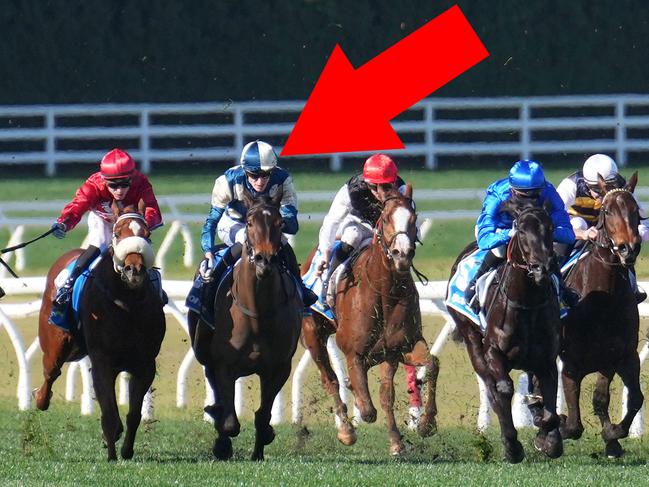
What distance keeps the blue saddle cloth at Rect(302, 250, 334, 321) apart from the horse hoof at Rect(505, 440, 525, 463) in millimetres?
2234

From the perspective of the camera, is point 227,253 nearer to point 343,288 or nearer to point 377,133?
point 343,288

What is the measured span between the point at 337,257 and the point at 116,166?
6.27 ft

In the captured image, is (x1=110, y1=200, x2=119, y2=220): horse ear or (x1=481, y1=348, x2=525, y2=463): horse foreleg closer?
(x1=481, y1=348, x2=525, y2=463): horse foreleg

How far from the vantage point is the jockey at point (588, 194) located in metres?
11.1

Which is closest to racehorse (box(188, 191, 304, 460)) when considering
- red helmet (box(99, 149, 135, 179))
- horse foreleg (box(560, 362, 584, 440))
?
red helmet (box(99, 149, 135, 179))

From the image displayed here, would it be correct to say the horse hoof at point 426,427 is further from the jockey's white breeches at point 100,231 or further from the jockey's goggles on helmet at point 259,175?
the jockey's white breeches at point 100,231

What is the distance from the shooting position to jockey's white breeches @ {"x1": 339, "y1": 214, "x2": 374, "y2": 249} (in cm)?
1197

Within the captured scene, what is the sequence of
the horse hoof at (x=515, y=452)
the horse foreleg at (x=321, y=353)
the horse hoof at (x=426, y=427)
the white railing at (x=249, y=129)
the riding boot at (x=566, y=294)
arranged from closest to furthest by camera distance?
1. the horse hoof at (x=515, y=452)
2. the riding boot at (x=566, y=294)
3. the horse hoof at (x=426, y=427)
4. the horse foreleg at (x=321, y=353)
5. the white railing at (x=249, y=129)

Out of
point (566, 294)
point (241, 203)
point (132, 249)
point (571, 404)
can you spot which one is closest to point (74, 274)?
point (132, 249)

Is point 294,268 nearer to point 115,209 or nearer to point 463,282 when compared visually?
point 463,282

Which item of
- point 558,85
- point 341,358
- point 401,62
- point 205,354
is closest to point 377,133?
point 401,62

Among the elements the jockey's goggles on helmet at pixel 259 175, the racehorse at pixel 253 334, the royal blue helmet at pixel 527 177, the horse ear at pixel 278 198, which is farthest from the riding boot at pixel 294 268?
the royal blue helmet at pixel 527 177

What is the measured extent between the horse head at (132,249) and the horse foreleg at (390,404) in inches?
72.4

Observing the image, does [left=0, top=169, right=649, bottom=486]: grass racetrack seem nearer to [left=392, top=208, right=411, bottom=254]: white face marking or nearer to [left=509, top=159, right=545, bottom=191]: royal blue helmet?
[left=392, top=208, right=411, bottom=254]: white face marking
